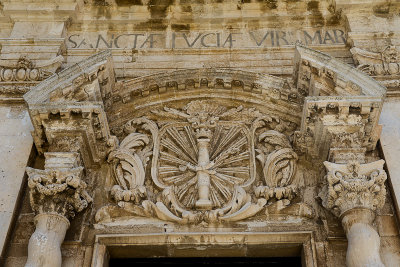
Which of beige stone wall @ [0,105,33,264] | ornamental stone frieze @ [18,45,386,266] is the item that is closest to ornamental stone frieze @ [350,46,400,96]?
ornamental stone frieze @ [18,45,386,266]

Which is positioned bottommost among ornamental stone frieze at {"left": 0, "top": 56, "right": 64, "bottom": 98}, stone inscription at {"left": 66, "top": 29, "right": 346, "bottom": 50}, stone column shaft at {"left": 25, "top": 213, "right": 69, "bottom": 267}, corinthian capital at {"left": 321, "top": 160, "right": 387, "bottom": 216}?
stone column shaft at {"left": 25, "top": 213, "right": 69, "bottom": 267}

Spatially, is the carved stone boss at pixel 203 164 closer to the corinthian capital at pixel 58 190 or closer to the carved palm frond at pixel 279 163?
the carved palm frond at pixel 279 163

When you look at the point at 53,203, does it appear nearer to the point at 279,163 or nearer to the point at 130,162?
the point at 130,162

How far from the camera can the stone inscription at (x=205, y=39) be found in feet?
34.6

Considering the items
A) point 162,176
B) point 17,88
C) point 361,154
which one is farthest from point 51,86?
point 361,154

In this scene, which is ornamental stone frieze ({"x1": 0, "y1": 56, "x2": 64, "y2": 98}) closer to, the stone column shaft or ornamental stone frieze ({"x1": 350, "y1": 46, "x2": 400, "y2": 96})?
the stone column shaft

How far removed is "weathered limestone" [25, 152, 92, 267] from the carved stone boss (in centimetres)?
47

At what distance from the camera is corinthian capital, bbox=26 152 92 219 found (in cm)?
767

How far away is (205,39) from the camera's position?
10.7 meters

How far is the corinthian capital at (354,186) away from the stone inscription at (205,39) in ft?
10.8

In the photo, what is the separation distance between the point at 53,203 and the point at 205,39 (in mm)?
4192

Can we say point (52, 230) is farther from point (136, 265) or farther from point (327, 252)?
point (327, 252)

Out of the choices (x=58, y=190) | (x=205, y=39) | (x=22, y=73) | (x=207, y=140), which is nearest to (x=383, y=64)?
(x=205, y=39)

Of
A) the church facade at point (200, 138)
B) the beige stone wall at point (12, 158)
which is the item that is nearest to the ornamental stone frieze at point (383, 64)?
the church facade at point (200, 138)
